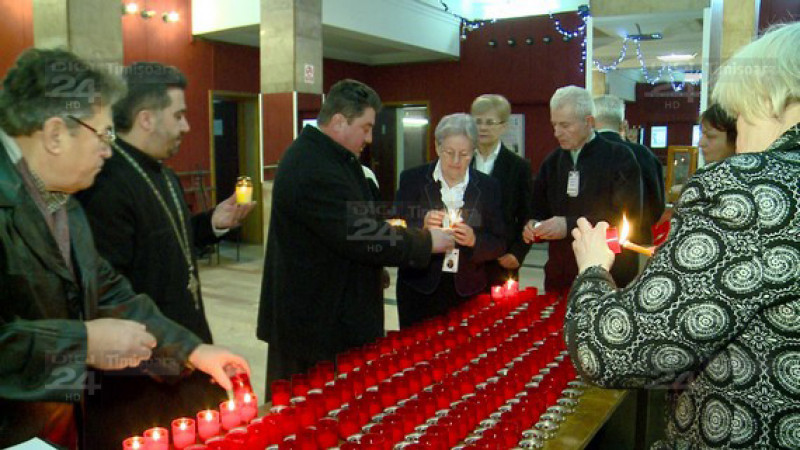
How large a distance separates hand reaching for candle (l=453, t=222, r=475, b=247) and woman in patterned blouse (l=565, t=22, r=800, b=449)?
5.05 ft

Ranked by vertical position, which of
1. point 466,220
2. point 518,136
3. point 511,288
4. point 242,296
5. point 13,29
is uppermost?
point 13,29

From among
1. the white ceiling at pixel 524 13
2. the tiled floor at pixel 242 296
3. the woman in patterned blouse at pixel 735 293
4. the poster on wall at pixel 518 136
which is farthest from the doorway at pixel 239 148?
the woman in patterned blouse at pixel 735 293

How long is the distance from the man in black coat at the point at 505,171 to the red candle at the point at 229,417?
6.40ft

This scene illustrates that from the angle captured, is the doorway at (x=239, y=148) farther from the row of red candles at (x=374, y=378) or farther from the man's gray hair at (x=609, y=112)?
the row of red candles at (x=374, y=378)

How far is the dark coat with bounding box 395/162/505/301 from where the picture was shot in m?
2.96

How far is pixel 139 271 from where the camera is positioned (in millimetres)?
2139

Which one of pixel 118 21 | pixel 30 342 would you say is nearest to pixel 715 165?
pixel 30 342

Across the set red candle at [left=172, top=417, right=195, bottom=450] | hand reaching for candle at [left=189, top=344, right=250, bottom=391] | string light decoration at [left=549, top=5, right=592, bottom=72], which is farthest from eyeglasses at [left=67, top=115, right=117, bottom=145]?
string light decoration at [left=549, top=5, right=592, bottom=72]

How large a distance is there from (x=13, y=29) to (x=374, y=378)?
22.7 feet

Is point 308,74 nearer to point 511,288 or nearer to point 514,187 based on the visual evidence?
point 514,187

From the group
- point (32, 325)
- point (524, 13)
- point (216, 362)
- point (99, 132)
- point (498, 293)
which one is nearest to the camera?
point (32, 325)

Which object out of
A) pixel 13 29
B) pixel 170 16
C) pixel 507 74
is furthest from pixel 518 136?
pixel 13 29

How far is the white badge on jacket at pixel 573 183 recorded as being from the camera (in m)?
3.28

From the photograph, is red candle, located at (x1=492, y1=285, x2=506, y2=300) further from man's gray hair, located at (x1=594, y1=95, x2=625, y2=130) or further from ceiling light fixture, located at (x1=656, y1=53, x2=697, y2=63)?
ceiling light fixture, located at (x1=656, y1=53, x2=697, y2=63)
